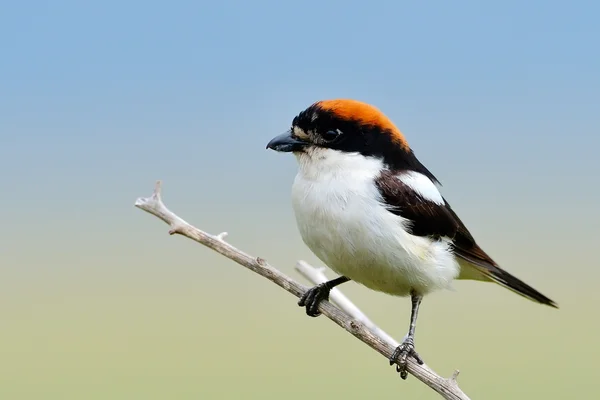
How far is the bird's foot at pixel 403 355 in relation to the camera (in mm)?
3879

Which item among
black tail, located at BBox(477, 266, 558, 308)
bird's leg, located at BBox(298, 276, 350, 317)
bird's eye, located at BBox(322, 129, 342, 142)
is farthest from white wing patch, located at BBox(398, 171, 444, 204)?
bird's leg, located at BBox(298, 276, 350, 317)

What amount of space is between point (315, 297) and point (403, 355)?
632 mm

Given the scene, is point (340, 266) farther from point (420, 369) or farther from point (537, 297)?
point (537, 297)

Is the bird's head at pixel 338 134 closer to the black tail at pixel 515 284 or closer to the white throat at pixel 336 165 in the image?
the white throat at pixel 336 165

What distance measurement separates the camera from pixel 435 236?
4.25 meters

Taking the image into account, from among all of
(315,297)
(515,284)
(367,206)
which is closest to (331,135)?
(367,206)

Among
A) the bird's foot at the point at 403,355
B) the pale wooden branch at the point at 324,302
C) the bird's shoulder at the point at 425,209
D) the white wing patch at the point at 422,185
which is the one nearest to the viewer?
the pale wooden branch at the point at 324,302

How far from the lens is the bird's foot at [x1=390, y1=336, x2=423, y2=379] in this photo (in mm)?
3879

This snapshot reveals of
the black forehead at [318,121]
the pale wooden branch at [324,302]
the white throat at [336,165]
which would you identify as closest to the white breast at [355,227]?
the white throat at [336,165]

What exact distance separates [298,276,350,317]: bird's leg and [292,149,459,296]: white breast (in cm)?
25

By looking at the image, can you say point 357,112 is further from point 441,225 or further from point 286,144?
point 441,225

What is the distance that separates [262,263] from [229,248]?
198 mm

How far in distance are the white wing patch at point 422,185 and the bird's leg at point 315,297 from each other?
63 centimetres

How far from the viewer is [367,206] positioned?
3.92m
